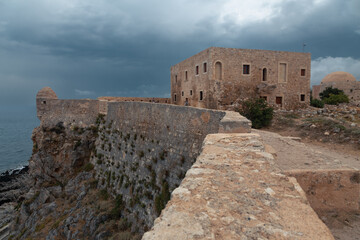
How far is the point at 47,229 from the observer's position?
11.0 m

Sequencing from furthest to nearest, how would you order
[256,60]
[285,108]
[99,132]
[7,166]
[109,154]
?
[7,166]
[285,108]
[256,60]
[99,132]
[109,154]

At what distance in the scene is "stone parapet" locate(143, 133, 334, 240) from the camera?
1518 millimetres

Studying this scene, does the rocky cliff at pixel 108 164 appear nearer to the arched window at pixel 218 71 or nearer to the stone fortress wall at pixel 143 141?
the stone fortress wall at pixel 143 141

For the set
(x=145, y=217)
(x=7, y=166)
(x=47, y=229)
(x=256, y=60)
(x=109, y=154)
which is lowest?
(x=7, y=166)

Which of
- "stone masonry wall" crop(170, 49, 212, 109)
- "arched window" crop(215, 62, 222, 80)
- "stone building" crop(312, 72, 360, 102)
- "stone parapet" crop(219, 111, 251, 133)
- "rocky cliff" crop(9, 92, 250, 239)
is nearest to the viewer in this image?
"stone parapet" crop(219, 111, 251, 133)

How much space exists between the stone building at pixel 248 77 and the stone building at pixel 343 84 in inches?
624

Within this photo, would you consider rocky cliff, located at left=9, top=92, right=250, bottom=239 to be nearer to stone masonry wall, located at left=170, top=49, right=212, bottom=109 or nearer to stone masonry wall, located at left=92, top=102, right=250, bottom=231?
stone masonry wall, located at left=92, top=102, right=250, bottom=231

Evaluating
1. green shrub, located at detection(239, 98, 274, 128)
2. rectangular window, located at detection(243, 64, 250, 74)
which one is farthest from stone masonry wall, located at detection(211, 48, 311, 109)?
green shrub, located at detection(239, 98, 274, 128)

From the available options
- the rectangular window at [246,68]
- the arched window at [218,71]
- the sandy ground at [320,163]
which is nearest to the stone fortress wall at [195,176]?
the sandy ground at [320,163]

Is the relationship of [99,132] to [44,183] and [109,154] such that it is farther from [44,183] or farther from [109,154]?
[44,183]

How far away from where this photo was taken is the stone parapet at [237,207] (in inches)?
59.7

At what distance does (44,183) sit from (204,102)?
43.6ft

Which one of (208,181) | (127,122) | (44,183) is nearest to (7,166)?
(44,183)

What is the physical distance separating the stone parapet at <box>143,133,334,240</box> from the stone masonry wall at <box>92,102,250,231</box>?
237 centimetres
